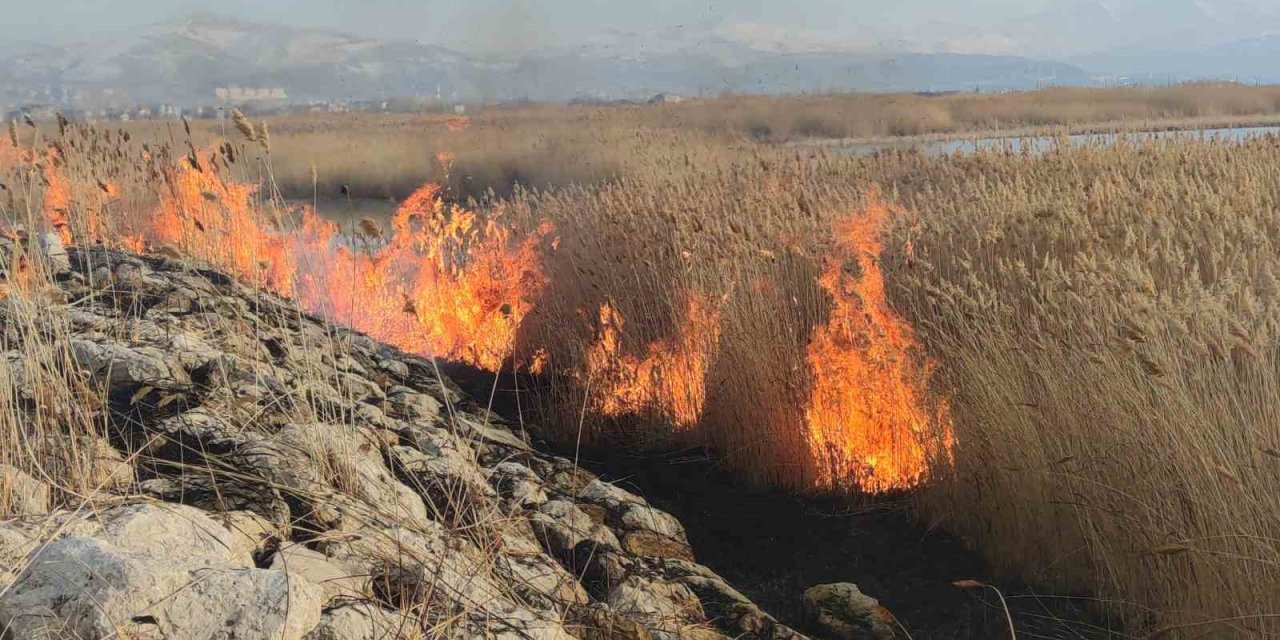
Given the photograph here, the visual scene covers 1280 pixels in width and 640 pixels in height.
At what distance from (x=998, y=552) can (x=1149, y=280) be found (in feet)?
5.20

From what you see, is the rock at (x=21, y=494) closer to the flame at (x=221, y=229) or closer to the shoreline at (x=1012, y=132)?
the flame at (x=221, y=229)

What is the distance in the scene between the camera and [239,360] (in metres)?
4.67

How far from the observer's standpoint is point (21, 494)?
9.75ft

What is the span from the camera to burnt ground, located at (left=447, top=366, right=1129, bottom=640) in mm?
3871

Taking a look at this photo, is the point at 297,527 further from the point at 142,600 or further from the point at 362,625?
the point at 142,600

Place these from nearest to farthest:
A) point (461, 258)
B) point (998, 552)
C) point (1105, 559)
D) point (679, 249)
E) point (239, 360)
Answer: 1. point (1105, 559)
2. point (998, 552)
3. point (239, 360)
4. point (679, 249)
5. point (461, 258)

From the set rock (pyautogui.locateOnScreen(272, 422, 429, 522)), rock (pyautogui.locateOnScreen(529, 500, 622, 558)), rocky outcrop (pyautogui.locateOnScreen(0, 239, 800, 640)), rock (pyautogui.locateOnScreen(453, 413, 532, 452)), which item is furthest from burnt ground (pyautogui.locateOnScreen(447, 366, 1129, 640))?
rock (pyautogui.locateOnScreen(272, 422, 429, 522))

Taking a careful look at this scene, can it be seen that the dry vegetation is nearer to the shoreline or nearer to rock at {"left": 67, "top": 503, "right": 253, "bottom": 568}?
the shoreline

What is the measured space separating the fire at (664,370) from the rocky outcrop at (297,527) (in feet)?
3.04

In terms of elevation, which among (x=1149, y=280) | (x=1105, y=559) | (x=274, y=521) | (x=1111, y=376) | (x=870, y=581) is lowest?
(x=870, y=581)

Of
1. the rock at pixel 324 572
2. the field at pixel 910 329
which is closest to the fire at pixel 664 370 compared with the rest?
the field at pixel 910 329

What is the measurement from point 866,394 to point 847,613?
4.64 feet

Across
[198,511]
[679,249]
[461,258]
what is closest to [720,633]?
[198,511]

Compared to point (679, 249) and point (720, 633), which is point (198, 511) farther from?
point (679, 249)
